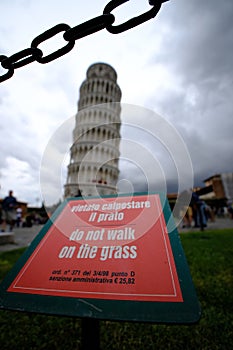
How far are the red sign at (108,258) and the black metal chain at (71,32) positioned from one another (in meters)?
1.05

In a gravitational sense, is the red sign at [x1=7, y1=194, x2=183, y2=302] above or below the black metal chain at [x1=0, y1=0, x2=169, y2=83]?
below

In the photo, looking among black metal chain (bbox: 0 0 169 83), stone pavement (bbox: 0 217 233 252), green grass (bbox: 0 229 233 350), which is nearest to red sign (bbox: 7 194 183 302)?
green grass (bbox: 0 229 233 350)

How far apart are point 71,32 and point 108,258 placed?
1138mm

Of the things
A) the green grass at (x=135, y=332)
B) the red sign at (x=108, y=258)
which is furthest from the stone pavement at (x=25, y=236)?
the red sign at (x=108, y=258)

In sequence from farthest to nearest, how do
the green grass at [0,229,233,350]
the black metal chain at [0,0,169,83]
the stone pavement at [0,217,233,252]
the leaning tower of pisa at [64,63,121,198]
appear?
1. the leaning tower of pisa at [64,63,121,198]
2. the stone pavement at [0,217,233,252]
3. the green grass at [0,229,233,350]
4. the black metal chain at [0,0,169,83]

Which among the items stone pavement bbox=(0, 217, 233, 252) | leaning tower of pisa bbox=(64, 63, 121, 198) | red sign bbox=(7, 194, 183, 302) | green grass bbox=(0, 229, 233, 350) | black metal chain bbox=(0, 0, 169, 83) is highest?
leaning tower of pisa bbox=(64, 63, 121, 198)

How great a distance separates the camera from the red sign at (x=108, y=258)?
854 mm

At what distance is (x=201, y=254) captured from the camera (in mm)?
3020

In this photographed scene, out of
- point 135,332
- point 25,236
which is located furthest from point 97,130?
point 135,332

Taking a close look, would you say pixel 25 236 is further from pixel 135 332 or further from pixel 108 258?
pixel 108 258

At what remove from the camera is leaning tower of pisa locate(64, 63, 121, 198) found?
42.9 meters

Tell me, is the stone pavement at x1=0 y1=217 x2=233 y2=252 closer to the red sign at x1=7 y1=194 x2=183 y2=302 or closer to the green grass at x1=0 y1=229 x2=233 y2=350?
the green grass at x1=0 y1=229 x2=233 y2=350

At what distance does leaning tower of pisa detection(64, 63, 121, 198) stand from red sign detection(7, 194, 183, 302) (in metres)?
40.3

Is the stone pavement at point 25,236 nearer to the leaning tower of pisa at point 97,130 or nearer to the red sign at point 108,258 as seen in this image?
the red sign at point 108,258
